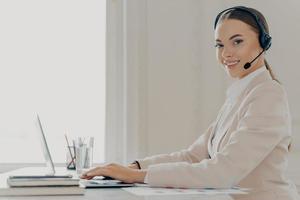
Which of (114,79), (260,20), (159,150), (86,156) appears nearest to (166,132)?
(159,150)

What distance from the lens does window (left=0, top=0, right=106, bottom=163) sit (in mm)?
2787

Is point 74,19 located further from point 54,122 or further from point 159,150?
point 159,150

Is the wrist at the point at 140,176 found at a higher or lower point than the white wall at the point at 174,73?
lower

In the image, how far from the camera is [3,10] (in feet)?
9.27

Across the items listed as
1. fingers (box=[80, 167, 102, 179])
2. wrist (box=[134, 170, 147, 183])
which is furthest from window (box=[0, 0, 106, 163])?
wrist (box=[134, 170, 147, 183])

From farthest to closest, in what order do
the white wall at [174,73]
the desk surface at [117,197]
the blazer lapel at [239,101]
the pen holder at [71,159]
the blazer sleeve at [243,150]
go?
the white wall at [174,73]
the pen holder at [71,159]
the blazer lapel at [239,101]
the blazer sleeve at [243,150]
the desk surface at [117,197]

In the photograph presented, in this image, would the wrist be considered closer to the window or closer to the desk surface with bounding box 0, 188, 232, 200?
the desk surface with bounding box 0, 188, 232, 200

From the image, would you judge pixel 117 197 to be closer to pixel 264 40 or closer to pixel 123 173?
pixel 123 173

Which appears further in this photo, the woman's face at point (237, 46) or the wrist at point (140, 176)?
the woman's face at point (237, 46)

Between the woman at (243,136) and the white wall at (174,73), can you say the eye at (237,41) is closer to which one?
the woman at (243,136)

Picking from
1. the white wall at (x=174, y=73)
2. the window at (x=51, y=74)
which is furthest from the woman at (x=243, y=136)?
the window at (x=51, y=74)

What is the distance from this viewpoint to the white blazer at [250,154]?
1.52 meters

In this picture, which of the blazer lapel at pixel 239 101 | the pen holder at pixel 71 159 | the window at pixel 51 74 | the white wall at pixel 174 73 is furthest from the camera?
the window at pixel 51 74

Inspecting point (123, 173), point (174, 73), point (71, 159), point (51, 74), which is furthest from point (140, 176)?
point (51, 74)
